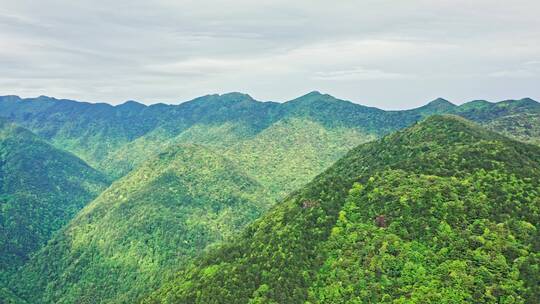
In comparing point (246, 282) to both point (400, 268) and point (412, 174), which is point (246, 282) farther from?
point (412, 174)

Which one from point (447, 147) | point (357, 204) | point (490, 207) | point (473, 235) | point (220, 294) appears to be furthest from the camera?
point (447, 147)

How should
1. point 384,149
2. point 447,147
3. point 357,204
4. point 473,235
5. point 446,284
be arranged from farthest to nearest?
point 384,149 < point 447,147 < point 357,204 < point 473,235 < point 446,284

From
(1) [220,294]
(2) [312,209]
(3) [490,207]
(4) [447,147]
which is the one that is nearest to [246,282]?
(1) [220,294]

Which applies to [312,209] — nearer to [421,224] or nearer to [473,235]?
[421,224]

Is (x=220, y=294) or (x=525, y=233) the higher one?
(x=525, y=233)

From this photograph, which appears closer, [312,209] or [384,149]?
[312,209]

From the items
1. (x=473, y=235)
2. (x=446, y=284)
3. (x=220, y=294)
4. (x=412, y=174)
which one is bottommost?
(x=220, y=294)
